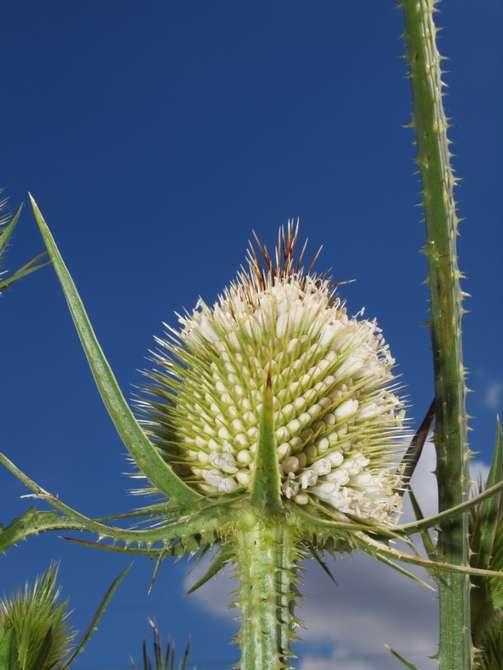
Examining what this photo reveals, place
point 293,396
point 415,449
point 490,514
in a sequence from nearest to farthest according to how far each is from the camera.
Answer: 1. point 293,396
2. point 415,449
3. point 490,514

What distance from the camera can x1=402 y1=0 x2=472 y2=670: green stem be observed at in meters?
2.64

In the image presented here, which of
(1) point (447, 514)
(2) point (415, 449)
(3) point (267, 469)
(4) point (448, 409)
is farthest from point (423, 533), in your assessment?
(3) point (267, 469)

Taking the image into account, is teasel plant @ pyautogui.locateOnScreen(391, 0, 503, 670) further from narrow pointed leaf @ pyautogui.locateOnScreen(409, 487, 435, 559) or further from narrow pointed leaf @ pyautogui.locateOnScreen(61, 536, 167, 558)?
narrow pointed leaf @ pyautogui.locateOnScreen(61, 536, 167, 558)

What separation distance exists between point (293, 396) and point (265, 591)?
2.17 ft

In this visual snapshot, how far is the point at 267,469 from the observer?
249 centimetres

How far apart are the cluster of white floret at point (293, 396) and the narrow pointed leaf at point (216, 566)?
0.23m

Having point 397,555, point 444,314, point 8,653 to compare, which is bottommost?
point 8,653

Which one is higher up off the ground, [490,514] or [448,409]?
[448,409]

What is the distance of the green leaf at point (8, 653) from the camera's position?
2.61 m

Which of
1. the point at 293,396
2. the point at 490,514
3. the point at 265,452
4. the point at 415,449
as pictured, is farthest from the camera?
the point at 490,514

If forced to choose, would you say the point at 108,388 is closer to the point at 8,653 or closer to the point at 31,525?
the point at 31,525

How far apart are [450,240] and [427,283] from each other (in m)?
0.19

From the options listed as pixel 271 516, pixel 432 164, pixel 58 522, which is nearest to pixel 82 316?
pixel 58 522

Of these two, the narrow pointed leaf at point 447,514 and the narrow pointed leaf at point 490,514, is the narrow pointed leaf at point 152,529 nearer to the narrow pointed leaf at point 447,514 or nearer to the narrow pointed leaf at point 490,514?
the narrow pointed leaf at point 447,514
